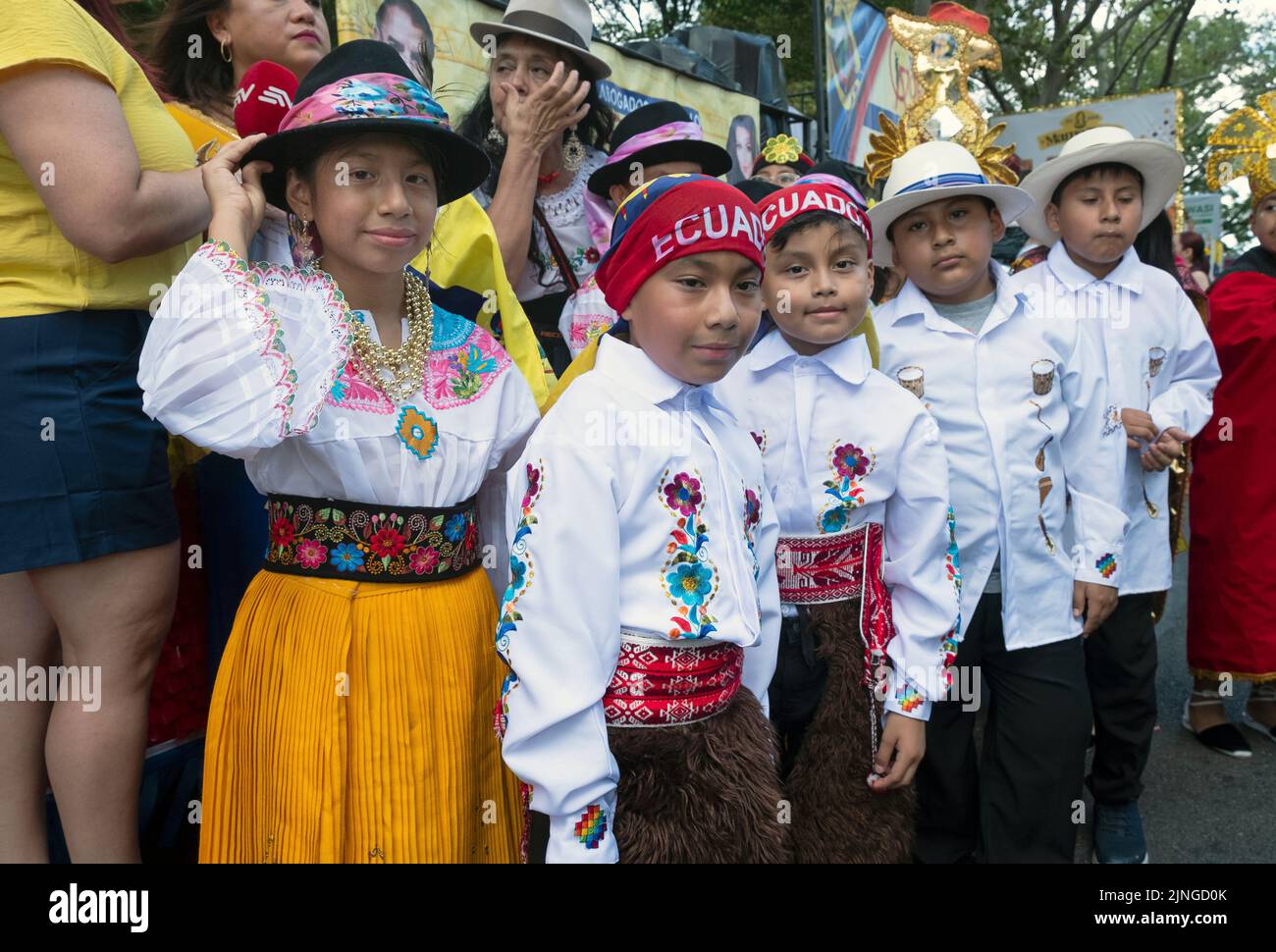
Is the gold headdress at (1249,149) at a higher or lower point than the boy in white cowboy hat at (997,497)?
higher

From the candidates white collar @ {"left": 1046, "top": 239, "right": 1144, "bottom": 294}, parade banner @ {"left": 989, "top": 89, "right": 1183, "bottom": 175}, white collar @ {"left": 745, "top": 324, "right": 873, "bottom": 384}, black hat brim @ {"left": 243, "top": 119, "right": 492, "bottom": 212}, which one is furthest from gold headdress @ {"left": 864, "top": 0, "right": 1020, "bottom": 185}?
parade banner @ {"left": 989, "top": 89, "right": 1183, "bottom": 175}

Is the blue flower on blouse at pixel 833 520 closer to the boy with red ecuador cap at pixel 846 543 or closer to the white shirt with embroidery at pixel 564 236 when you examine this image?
the boy with red ecuador cap at pixel 846 543

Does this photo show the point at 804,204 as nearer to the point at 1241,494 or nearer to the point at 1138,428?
the point at 1138,428

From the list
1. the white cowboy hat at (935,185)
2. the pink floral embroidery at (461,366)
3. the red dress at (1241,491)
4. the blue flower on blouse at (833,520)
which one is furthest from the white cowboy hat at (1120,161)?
the pink floral embroidery at (461,366)

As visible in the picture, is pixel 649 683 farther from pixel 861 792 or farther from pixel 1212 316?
pixel 1212 316

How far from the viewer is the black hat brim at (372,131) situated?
1611 millimetres

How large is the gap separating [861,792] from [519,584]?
0.96m

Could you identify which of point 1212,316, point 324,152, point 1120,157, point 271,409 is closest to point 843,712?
point 271,409

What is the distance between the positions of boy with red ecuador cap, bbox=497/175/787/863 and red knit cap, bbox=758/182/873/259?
40cm

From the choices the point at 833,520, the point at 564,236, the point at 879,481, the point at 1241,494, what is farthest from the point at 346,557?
the point at 1241,494

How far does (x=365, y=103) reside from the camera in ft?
5.33

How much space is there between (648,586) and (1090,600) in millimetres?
1591

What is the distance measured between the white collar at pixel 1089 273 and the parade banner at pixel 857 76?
5916 mm
